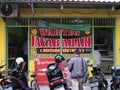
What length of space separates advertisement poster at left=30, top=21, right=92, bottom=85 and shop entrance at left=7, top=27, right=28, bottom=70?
0.31 m

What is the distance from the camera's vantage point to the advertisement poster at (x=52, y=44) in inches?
636

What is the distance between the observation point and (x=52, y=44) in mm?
16219

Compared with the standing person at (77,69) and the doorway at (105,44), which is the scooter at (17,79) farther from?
the doorway at (105,44)

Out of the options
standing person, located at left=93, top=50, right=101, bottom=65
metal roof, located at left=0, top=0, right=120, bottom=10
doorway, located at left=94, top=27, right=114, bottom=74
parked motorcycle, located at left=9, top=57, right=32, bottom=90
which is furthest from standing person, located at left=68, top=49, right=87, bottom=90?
doorway, located at left=94, top=27, right=114, bottom=74

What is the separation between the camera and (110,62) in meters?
16.5

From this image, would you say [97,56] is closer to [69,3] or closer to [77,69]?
[69,3]

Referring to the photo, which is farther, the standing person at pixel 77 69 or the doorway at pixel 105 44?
the doorway at pixel 105 44

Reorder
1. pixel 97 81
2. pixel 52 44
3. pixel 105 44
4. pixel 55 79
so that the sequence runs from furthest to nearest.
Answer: pixel 105 44 → pixel 52 44 → pixel 97 81 → pixel 55 79

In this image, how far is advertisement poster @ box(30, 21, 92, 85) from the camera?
1616 centimetres

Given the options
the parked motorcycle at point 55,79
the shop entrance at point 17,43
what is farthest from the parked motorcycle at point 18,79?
the shop entrance at point 17,43

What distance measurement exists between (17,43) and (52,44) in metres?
1.48

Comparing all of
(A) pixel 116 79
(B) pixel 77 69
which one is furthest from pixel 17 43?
(A) pixel 116 79

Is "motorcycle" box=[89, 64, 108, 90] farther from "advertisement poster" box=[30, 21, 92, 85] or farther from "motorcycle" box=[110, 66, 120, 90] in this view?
"advertisement poster" box=[30, 21, 92, 85]

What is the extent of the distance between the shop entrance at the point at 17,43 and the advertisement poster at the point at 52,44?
0.31 meters
